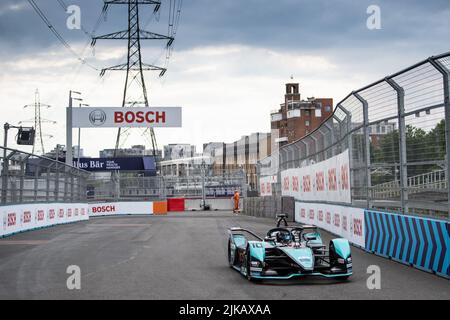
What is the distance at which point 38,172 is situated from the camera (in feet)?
78.7

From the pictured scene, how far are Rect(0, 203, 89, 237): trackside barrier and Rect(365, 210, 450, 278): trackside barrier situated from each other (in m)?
10.5

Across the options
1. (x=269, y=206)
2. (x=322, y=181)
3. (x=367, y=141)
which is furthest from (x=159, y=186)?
(x=367, y=141)

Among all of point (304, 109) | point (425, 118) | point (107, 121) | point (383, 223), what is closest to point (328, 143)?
point (383, 223)

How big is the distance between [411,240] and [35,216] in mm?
14468

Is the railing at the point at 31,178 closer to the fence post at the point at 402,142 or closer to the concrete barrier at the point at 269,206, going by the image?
the concrete barrier at the point at 269,206

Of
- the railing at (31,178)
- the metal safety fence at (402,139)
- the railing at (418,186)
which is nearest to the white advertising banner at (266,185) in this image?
the railing at (31,178)

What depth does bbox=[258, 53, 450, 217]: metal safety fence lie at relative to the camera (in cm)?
1111

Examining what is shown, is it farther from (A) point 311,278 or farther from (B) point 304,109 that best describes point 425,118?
(B) point 304,109

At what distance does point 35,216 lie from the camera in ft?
74.3

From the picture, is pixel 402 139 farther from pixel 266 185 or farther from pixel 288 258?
pixel 266 185

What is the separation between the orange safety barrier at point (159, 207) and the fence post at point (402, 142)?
30.5m

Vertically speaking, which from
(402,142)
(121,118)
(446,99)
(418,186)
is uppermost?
(121,118)

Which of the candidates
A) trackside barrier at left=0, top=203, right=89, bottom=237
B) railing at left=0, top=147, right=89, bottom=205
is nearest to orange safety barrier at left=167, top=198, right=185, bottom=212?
railing at left=0, top=147, right=89, bottom=205
